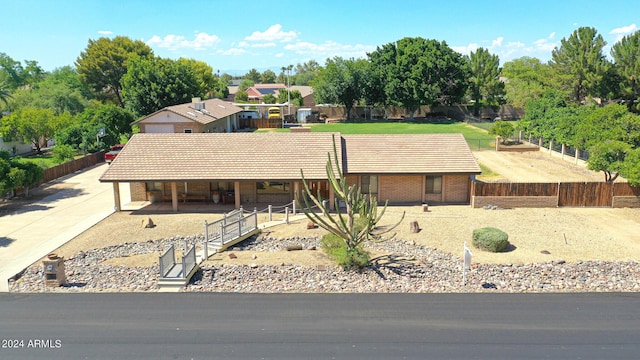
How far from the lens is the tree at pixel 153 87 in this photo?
61.5 metres

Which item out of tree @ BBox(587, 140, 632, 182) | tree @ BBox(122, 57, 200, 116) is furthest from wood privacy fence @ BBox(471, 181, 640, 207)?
tree @ BBox(122, 57, 200, 116)

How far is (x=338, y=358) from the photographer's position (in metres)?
13.3

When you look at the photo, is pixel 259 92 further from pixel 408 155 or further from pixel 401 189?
pixel 401 189

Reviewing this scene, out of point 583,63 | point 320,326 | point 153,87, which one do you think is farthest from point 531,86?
point 320,326

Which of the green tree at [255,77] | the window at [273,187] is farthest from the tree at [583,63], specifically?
the green tree at [255,77]

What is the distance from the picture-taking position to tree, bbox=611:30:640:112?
59750 mm

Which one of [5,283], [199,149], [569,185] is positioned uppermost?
[199,149]

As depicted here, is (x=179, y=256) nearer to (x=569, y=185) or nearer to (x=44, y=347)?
(x=44, y=347)

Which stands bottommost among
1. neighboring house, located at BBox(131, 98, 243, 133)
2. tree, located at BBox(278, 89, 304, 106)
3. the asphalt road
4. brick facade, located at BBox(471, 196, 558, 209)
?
the asphalt road

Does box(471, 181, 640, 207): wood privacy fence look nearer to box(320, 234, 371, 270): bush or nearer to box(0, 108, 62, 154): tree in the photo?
box(320, 234, 371, 270): bush

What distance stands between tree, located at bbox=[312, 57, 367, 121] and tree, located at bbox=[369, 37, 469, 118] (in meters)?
3.88

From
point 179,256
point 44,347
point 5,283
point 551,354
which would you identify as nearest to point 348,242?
point 179,256

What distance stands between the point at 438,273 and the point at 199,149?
1761cm

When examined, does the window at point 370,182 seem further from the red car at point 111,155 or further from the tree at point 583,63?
the tree at point 583,63
